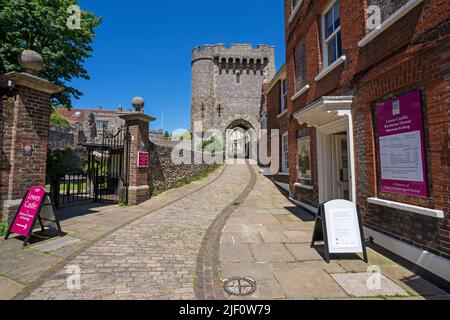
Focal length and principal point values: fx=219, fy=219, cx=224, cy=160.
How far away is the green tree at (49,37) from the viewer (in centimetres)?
882

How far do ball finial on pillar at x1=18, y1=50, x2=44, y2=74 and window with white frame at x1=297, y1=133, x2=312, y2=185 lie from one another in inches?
317

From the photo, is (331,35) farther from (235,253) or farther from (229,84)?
(229,84)

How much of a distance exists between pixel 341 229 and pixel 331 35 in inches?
217

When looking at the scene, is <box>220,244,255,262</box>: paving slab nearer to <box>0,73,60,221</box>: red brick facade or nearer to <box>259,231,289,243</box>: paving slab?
<box>259,231,289,243</box>: paving slab

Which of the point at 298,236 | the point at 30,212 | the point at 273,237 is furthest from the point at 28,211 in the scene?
the point at 298,236

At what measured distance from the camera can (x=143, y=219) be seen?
6559mm

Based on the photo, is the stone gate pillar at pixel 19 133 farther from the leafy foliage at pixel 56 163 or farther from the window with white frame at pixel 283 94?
the window with white frame at pixel 283 94

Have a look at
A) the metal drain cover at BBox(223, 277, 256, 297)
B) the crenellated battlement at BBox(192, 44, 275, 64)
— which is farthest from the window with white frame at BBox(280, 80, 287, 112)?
the crenellated battlement at BBox(192, 44, 275, 64)

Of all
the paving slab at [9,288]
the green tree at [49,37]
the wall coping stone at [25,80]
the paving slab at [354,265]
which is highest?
the green tree at [49,37]

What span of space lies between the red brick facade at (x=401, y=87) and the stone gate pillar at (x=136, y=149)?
6776mm

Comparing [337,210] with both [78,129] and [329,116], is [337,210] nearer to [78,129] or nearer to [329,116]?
[329,116]

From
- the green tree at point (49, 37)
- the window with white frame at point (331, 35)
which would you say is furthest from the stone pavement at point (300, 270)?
the green tree at point (49, 37)
